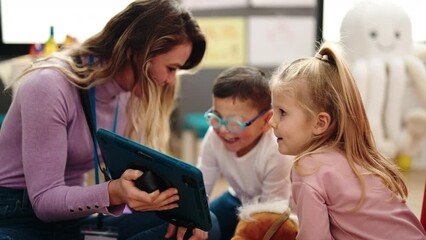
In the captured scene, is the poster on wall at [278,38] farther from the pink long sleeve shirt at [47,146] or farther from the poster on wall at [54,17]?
the pink long sleeve shirt at [47,146]

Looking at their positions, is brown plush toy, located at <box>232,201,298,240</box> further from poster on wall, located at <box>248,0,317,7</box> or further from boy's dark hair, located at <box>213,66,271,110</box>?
poster on wall, located at <box>248,0,317,7</box>

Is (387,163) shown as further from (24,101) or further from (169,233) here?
(24,101)

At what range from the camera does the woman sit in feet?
3.50

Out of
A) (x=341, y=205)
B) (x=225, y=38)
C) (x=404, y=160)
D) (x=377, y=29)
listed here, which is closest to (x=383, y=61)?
(x=377, y=29)

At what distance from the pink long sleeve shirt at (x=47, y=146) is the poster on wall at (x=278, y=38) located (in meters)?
1.76

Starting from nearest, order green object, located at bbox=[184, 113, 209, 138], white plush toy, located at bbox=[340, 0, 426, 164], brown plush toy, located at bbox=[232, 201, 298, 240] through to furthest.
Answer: brown plush toy, located at bbox=[232, 201, 298, 240] → white plush toy, located at bbox=[340, 0, 426, 164] → green object, located at bbox=[184, 113, 209, 138]

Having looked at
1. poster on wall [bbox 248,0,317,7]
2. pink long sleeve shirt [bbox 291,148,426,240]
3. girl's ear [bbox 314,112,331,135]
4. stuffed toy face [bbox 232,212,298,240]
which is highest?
poster on wall [bbox 248,0,317,7]

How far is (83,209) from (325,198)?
1.69 ft

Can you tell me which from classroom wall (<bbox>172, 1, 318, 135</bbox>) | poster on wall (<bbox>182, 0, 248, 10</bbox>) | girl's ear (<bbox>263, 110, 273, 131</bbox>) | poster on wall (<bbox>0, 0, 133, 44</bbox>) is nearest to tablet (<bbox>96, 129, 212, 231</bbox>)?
girl's ear (<bbox>263, 110, 273, 131</bbox>)

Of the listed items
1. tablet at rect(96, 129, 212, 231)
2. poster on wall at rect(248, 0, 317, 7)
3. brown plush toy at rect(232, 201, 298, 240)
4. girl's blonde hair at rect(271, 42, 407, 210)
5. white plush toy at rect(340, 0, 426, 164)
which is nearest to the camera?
tablet at rect(96, 129, 212, 231)

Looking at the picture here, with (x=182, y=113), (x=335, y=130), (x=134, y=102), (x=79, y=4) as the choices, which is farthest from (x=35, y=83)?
(x=182, y=113)

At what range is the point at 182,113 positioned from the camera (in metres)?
2.85

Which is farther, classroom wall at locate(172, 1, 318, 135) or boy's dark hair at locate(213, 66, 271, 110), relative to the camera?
classroom wall at locate(172, 1, 318, 135)

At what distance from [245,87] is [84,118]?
0.42 metres
